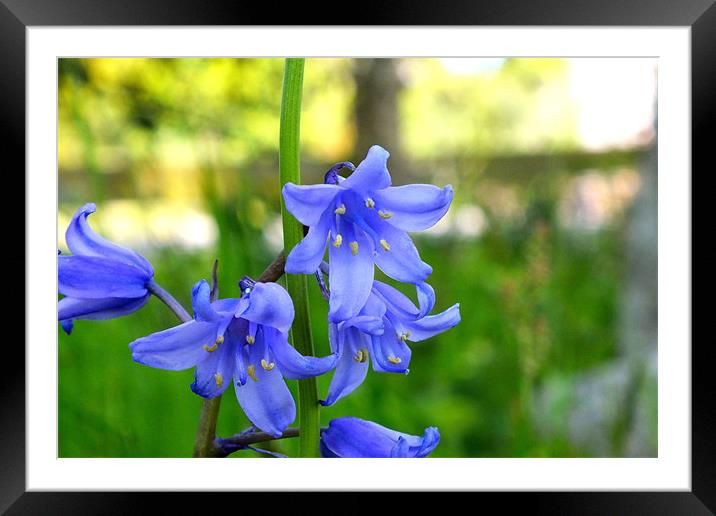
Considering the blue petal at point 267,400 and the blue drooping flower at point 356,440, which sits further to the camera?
the blue drooping flower at point 356,440

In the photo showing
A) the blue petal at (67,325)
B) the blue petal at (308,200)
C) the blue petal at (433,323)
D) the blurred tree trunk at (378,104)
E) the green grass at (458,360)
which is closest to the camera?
the blue petal at (308,200)

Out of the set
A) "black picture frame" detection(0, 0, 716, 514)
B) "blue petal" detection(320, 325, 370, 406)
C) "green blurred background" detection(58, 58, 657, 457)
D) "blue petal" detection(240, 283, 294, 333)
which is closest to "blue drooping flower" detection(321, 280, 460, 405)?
"blue petal" detection(320, 325, 370, 406)

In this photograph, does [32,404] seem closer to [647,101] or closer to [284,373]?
[284,373]

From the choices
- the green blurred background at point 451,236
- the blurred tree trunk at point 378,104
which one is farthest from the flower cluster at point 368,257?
the blurred tree trunk at point 378,104

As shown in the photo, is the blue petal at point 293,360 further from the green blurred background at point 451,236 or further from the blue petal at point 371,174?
the green blurred background at point 451,236

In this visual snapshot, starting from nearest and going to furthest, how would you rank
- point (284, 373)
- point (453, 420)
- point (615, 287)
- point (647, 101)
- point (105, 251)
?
point (284, 373) → point (105, 251) → point (453, 420) → point (647, 101) → point (615, 287)

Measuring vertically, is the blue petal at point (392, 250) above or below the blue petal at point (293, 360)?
above

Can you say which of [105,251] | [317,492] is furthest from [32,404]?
[317,492]

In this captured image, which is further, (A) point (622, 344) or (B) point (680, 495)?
(A) point (622, 344)
